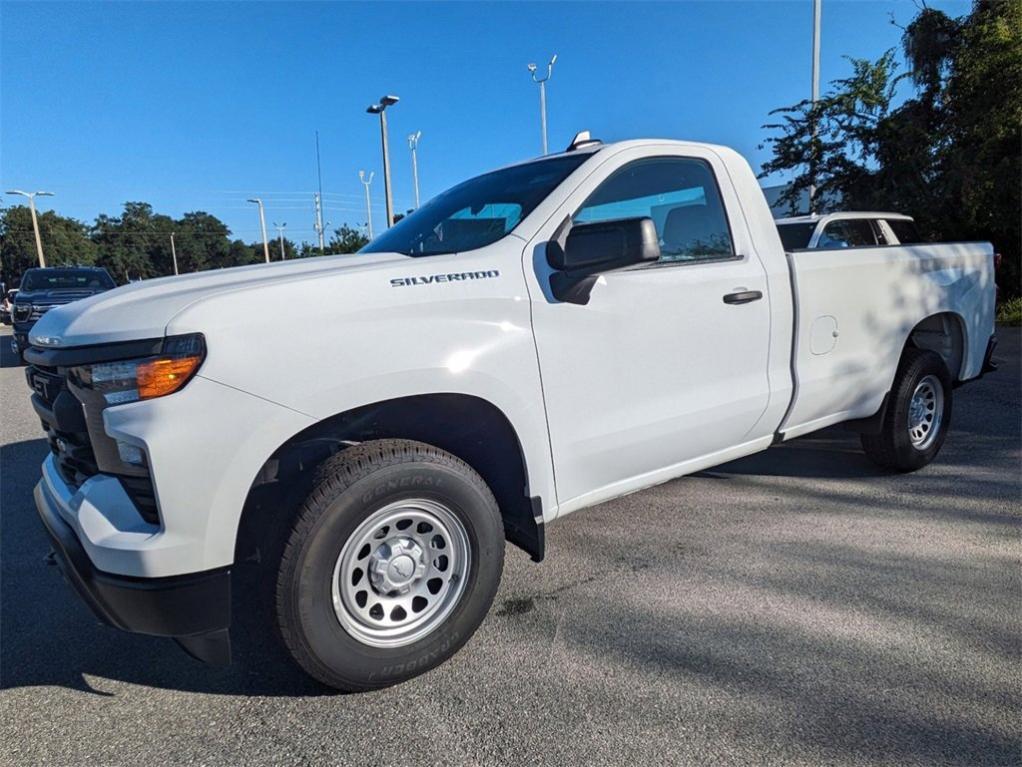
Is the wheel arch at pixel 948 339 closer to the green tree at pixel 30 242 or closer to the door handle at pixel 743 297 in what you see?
the door handle at pixel 743 297

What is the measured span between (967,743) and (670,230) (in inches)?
90.4

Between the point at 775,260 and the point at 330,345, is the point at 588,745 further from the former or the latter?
the point at 775,260

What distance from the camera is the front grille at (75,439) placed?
6.78 ft

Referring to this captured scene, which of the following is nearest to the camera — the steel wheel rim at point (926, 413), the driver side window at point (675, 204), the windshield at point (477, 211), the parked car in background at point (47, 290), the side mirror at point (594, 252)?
the side mirror at point (594, 252)

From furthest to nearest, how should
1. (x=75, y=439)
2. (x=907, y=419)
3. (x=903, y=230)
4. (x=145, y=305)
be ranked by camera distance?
1. (x=903, y=230)
2. (x=907, y=419)
3. (x=75, y=439)
4. (x=145, y=305)

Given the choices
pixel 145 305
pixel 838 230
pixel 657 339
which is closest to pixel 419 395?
pixel 145 305

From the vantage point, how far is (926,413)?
463 centimetres

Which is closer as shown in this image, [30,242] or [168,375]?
[168,375]

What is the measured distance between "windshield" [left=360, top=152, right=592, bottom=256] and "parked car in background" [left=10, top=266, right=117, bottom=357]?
11019 mm

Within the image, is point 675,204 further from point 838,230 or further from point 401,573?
point 838,230

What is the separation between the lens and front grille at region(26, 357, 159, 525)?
6.78 feet

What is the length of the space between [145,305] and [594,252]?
156cm

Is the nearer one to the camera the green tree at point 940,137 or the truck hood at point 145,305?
the truck hood at point 145,305

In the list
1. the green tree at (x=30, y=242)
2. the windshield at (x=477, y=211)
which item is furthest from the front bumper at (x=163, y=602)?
the green tree at (x=30, y=242)
